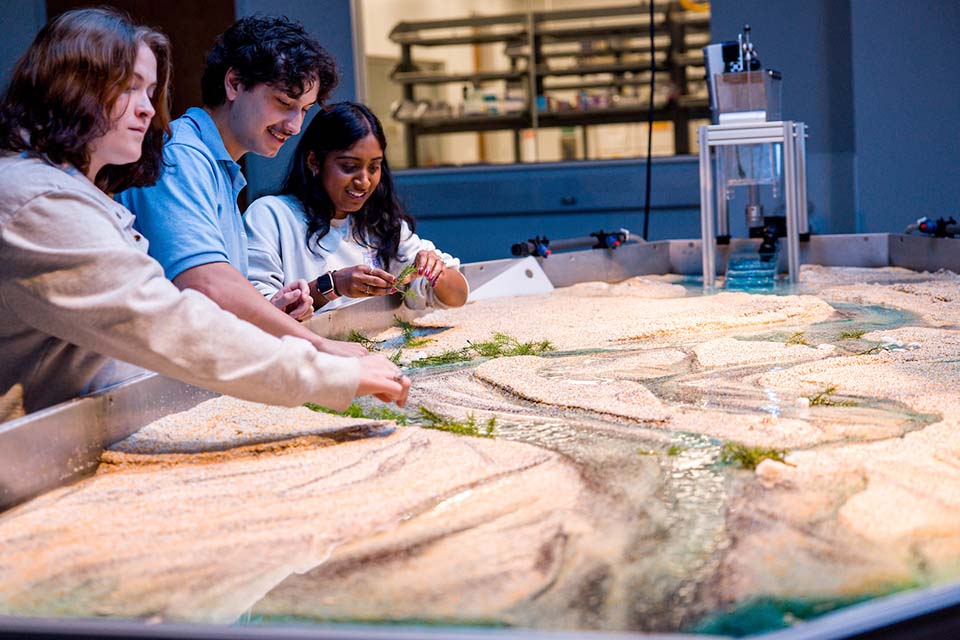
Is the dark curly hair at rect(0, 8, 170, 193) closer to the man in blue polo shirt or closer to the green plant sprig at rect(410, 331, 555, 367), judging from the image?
the man in blue polo shirt

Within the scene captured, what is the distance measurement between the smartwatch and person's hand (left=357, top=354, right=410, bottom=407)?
3.09 ft

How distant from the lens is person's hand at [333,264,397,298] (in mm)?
2104

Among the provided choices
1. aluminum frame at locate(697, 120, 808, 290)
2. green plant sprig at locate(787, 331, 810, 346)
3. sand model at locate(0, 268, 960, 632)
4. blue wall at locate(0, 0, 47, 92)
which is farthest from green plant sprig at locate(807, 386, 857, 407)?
blue wall at locate(0, 0, 47, 92)

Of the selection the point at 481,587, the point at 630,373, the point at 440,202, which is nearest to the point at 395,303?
the point at 630,373

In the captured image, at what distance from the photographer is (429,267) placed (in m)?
2.33

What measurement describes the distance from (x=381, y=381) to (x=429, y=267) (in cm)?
115

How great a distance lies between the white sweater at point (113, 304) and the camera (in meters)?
1.04

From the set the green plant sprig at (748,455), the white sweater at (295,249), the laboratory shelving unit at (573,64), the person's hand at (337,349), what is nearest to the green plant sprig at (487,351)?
the person's hand at (337,349)

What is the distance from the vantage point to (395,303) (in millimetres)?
2326

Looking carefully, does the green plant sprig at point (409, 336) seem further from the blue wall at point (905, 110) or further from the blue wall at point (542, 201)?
the blue wall at point (905, 110)

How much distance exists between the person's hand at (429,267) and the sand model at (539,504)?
2.34 ft

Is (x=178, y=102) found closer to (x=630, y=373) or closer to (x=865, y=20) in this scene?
(x=865, y=20)

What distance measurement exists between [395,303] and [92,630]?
168 cm

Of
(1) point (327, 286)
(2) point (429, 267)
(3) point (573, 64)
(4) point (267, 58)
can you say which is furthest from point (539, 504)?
(3) point (573, 64)
